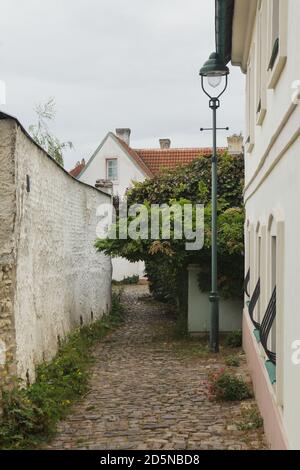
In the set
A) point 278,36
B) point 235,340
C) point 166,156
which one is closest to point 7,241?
point 278,36

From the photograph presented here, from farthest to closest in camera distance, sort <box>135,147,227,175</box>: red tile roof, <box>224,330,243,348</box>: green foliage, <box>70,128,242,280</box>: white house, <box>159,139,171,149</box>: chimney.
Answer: <box>159,139,171,149</box>: chimney
<box>135,147,227,175</box>: red tile roof
<box>70,128,242,280</box>: white house
<box>224,330,243,348</box>: green foliage

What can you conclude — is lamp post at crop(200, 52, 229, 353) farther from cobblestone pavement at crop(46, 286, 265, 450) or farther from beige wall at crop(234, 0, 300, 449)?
beige wall at crop(234, 0, 300, 449)

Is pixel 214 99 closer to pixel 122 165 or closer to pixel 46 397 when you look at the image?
pixel 46 397

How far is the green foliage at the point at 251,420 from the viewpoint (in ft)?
23.7

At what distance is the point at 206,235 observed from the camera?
44.6 ft

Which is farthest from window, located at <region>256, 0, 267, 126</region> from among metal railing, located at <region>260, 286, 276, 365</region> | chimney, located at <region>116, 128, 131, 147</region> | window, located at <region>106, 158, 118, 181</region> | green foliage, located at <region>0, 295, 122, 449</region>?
chimney, located at <region>116, 128, 131, 147</region>

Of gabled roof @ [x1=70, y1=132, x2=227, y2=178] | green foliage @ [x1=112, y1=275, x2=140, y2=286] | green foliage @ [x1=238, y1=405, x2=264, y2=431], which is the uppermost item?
gabled roof @ [x1=70, y1=132, x2=227, y2=178]

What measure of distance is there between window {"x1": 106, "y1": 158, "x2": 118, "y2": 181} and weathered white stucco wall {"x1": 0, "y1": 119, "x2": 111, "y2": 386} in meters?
16.6

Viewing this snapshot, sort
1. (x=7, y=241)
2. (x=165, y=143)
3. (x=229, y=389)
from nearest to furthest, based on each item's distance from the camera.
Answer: (x=7, y=241)
(x=229, y=389)
(x=165, y=143)

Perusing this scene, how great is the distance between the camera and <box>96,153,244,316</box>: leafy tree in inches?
530

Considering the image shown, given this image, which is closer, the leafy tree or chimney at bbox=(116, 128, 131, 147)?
the leafy tree

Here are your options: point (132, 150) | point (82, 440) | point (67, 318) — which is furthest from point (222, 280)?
point (132, 150)

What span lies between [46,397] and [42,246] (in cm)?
264

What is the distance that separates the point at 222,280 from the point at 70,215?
3658 millimetres
